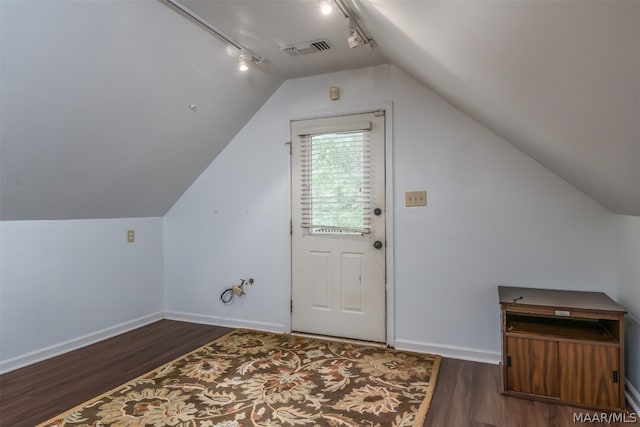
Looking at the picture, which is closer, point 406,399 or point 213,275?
point 406,399

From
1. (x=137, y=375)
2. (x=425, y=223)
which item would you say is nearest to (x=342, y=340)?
(x=425, y=223)

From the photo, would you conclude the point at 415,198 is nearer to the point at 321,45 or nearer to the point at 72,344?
the point at 321,45

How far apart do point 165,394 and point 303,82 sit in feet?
9.50

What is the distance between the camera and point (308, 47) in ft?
9.73

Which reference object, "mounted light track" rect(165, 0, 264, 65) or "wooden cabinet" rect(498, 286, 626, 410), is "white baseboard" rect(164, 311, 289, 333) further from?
"mounted light track" rect(165, 0, 264, 65)

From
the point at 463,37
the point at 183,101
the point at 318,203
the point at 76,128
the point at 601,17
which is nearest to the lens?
the point at 601,17

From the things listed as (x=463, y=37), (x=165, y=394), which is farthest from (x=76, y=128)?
(x=463, y=37)

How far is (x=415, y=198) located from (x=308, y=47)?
5.03ft

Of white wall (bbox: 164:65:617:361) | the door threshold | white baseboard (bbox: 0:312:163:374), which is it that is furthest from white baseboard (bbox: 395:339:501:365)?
white baseboard (bbox: 0:312:163:374)

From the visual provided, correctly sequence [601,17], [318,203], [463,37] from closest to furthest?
1. [601,17]
2. [463,37]
3. [318,203]

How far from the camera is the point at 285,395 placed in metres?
2.40

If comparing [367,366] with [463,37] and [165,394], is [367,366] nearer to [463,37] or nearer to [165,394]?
[165,394]

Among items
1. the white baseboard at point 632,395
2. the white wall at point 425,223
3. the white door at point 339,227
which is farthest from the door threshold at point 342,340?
the white baseboard at point 632,395

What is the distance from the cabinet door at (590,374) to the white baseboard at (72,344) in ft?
12.3
